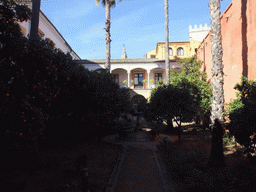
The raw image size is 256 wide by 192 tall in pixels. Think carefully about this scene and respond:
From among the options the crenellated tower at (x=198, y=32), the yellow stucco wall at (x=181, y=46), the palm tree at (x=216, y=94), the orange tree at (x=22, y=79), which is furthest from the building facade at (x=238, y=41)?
the crenellated tower at (x=198, y=32)

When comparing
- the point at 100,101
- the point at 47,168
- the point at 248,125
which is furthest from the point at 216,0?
the point at 47,168

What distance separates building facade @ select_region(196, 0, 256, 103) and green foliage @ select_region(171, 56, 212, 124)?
2.68 metres

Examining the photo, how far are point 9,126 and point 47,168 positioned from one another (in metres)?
3.35

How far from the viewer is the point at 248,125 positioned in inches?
185

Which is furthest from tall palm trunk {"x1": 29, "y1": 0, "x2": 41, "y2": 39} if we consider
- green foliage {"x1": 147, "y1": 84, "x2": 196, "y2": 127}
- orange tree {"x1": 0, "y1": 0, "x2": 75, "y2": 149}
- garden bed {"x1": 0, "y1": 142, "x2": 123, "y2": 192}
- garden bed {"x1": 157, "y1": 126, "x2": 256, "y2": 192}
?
green foliage {"x1": 147, "y1": 84, "x2": 196, "y2": 127}

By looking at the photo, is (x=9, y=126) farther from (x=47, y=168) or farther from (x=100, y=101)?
(x=100, y=101)

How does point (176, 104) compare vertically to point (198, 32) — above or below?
below

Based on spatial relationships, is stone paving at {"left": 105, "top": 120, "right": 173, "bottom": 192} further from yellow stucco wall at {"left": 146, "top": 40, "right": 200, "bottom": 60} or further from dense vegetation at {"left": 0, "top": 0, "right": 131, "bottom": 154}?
yellow stucco wall at {"left": 146, "top": 40, "right": 200, "bottom": 60}

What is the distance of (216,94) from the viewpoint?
25.2 ft

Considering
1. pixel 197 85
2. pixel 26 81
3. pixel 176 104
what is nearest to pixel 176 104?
pixel 176 104

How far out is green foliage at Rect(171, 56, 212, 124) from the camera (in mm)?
14148

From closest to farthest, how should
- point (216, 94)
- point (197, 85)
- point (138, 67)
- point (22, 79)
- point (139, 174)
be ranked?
point (22, 79)
point (139, 174)
point (216, 94)
point (197, 85)
point (138, 67)

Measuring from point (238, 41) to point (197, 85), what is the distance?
5.65m

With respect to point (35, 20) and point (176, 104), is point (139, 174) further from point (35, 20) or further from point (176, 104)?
point (35, 20)
